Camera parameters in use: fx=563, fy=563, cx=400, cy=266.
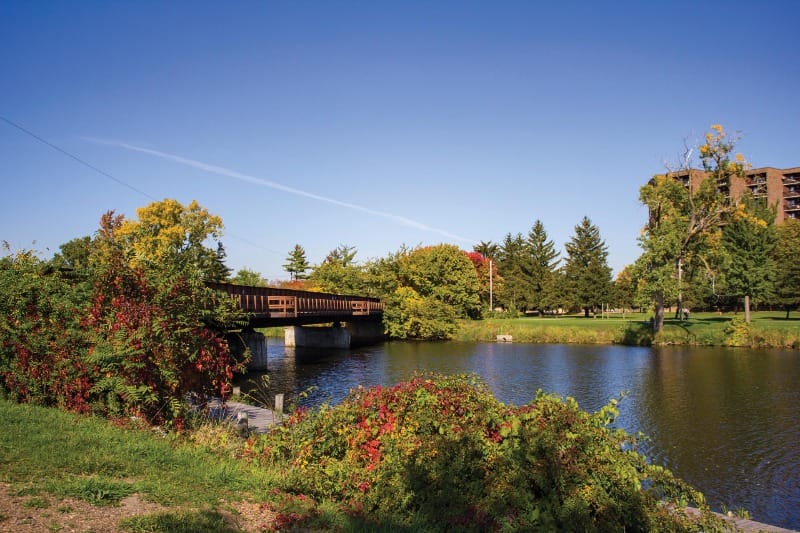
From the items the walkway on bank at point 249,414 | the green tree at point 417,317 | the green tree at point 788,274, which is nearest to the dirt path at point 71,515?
the walkway on bank at point 249,414

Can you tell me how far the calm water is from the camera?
1461cm

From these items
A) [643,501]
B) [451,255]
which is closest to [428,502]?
[643,501]

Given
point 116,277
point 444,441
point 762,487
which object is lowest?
point 762,487

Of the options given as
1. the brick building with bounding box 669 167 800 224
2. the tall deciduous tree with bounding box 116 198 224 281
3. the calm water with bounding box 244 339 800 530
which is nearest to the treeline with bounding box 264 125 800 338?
the calm water with bounding box 244 339 800 530

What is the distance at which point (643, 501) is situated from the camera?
271 inches

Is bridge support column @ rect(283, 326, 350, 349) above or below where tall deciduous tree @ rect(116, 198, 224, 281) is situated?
below

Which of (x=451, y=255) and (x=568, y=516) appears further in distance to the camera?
(x=451, y=255)

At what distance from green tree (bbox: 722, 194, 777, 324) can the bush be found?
49.4 metres

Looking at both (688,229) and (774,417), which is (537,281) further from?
(774,417)

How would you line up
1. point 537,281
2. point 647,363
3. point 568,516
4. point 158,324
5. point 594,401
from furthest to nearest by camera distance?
point 537,281 → point 647,363 → point 594,401 → point 158,324 → point 568,516

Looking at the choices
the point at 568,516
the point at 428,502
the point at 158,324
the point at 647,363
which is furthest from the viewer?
the point at 647,363

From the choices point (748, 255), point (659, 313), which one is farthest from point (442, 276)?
point (748, 255)

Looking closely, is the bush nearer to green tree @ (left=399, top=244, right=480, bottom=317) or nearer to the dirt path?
the dirt path

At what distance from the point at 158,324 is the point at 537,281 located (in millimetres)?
82541
